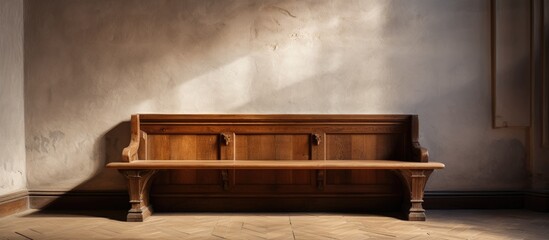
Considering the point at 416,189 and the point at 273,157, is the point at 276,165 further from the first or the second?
the point at 416,189

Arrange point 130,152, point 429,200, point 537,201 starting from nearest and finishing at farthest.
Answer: point 130,152
point 537,201
point 429,200

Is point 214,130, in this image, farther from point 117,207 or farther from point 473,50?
point 473,50

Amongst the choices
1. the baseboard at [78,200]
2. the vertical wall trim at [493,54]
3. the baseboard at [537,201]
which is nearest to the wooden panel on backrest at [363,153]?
the vertical wall trim at [493,54]

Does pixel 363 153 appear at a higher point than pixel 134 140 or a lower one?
lower

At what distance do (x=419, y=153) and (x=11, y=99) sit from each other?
420cm

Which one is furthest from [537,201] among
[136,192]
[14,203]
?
[14,203]

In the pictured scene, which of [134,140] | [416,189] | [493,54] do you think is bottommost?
[416,189]

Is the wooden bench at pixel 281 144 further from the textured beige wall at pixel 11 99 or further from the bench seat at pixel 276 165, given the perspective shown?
the textured beige wall at pixel 11 99

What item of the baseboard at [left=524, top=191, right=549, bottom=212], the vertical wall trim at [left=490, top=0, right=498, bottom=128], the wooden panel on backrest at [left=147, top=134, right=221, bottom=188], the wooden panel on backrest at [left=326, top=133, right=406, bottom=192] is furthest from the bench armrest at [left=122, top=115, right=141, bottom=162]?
the baseboard at [left=524, top=191, right=549, bottom=212]

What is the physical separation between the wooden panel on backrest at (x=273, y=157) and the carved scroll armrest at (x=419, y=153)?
107cm

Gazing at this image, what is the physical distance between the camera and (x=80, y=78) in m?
4.93

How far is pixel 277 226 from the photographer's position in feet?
13.4

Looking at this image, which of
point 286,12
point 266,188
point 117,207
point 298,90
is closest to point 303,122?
point 298,90

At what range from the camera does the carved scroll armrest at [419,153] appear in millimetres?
4457
